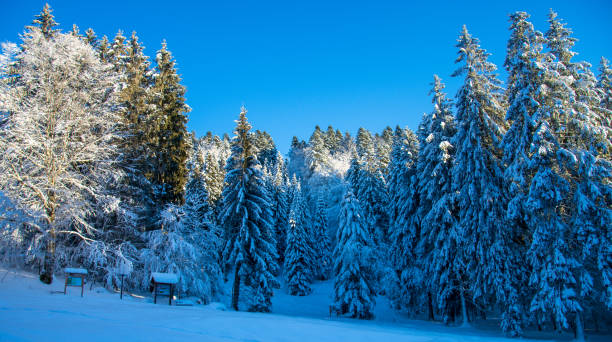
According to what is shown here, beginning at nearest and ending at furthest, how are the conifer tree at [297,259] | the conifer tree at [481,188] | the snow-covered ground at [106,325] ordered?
1. the snow-covered ground at [106,325]
2. the conifer tree at [481,188]
3. the conifer tree at [297,259]

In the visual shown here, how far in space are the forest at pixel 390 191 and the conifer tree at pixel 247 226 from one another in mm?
128

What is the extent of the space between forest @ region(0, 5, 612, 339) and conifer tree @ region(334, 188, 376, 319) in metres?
0.12

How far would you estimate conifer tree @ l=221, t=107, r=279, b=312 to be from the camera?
27.0 m

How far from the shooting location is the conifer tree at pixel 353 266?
27.9 meters

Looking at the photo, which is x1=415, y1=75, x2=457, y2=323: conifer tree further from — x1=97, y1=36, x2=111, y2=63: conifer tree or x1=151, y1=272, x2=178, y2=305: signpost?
x1=97, y1=36, x2=111, y2=63: conifer tree

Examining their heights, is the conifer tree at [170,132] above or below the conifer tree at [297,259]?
above

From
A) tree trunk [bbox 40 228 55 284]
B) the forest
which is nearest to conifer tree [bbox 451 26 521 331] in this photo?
the forest

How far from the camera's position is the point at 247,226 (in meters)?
27.7

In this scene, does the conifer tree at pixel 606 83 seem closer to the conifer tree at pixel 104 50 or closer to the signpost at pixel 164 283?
the signpost at pixel 164 283

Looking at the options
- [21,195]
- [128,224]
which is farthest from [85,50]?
[128,224]

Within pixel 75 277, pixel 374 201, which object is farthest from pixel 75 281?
pixel 374 201

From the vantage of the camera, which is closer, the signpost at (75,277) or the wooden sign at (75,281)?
the signpost at (75,277)

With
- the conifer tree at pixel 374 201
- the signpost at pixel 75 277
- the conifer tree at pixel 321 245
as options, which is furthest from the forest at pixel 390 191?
the conifer tree at pixel 321 245

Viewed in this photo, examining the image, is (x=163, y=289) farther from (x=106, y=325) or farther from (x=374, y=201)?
(x=374, y=201)
